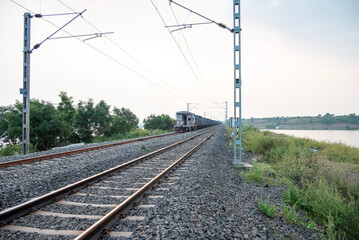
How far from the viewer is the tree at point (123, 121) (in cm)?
3447

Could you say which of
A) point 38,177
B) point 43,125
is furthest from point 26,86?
point 43,125

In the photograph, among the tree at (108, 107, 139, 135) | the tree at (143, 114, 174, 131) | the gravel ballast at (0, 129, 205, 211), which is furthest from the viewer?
the tree at (143, 114, 174, 131)

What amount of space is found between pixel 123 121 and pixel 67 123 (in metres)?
11.6

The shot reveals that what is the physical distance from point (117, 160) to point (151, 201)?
4971mm

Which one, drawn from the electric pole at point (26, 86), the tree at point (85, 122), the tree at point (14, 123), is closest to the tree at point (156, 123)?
the tree at point (85, 122)

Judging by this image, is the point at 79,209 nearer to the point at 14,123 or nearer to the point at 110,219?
the point at 110,219

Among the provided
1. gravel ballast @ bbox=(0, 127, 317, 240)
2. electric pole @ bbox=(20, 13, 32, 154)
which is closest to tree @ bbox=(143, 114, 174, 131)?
electric pole @ bbox=(20, 13, 32, 154)

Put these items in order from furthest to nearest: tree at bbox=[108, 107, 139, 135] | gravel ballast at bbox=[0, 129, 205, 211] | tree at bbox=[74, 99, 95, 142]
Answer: tree at bbox=[108, 107, 139, 135] → tree at bbox=[74, 99, 95, 142] → gravel ballast at bbox=[0, 129, 205, 211]

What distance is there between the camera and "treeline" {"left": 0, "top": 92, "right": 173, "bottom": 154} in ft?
71.5

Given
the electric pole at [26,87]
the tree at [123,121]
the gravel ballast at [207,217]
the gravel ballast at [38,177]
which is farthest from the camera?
the tree at [123,121]

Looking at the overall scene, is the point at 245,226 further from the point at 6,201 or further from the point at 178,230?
the point at 6,201

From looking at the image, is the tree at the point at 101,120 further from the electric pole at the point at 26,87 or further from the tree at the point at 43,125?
the electric pole at the point at 26,87

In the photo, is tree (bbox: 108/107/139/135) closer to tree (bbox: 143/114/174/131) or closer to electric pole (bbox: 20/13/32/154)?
tree (bbox: 143/114/174/131)

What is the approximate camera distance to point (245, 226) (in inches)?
141
